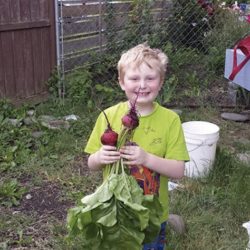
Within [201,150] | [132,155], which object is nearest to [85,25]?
[201,150]

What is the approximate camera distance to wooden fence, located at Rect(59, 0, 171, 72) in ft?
20.4

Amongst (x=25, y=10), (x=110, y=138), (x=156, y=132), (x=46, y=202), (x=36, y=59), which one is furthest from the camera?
(x=36, y=59)

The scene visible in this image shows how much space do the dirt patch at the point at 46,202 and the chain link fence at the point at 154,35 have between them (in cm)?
245

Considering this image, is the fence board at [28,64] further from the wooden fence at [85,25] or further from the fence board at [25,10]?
the wooden fence at [85,25]

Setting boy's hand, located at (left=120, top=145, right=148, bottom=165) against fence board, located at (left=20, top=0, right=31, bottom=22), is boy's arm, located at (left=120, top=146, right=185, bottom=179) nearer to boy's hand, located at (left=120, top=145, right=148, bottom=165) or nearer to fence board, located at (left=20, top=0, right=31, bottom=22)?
boy's hand, located at (left=120, top=145, right=148, bottom=165)

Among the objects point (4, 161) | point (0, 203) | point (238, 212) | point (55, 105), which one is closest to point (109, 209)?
point (238, 212)

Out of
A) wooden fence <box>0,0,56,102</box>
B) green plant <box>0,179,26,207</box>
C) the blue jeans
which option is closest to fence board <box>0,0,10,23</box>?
wooden fence <box>0,0,56,102</box>

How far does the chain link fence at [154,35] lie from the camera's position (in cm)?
631

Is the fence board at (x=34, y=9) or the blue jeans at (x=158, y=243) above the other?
the fence board at (x=34, y=9)

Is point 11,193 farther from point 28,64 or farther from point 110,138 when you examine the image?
point 28,64

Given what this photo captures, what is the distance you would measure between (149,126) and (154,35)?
16.8 ft

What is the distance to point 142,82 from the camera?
181 cm

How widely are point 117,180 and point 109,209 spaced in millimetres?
109

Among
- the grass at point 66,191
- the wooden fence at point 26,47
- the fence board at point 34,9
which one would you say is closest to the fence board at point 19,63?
the wooden fence at point 26,47
